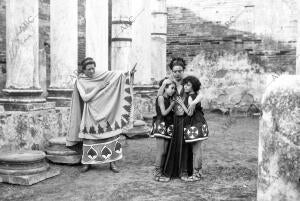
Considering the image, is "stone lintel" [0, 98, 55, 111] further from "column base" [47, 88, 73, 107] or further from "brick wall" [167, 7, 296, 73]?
"brick wall" [167, 7, 296, 73]

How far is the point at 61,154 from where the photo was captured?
5926 mm

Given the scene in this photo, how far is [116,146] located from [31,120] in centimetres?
136

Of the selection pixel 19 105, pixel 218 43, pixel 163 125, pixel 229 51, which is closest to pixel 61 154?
pixel 19 105

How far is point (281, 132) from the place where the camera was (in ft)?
5.60

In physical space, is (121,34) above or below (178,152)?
above

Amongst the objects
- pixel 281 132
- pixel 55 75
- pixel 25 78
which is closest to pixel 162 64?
pixel 55 75

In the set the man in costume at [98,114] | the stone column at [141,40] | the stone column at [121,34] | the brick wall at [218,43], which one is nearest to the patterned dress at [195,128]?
the man in costume at [98,114]

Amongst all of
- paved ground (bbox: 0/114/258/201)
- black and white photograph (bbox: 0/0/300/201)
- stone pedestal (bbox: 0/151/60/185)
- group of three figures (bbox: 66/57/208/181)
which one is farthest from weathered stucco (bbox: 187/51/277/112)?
stone pedestal (bbox: 0/151/60/185)

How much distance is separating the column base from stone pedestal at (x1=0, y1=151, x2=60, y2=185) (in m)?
2.32

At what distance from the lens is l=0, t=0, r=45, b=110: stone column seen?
6.18 metres

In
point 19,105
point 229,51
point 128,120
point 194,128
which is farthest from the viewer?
point 229,51

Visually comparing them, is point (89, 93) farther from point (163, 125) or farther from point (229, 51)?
point (229, 51)

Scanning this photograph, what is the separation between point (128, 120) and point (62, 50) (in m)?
2.38

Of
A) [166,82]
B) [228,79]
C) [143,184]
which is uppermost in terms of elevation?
[166,82]
